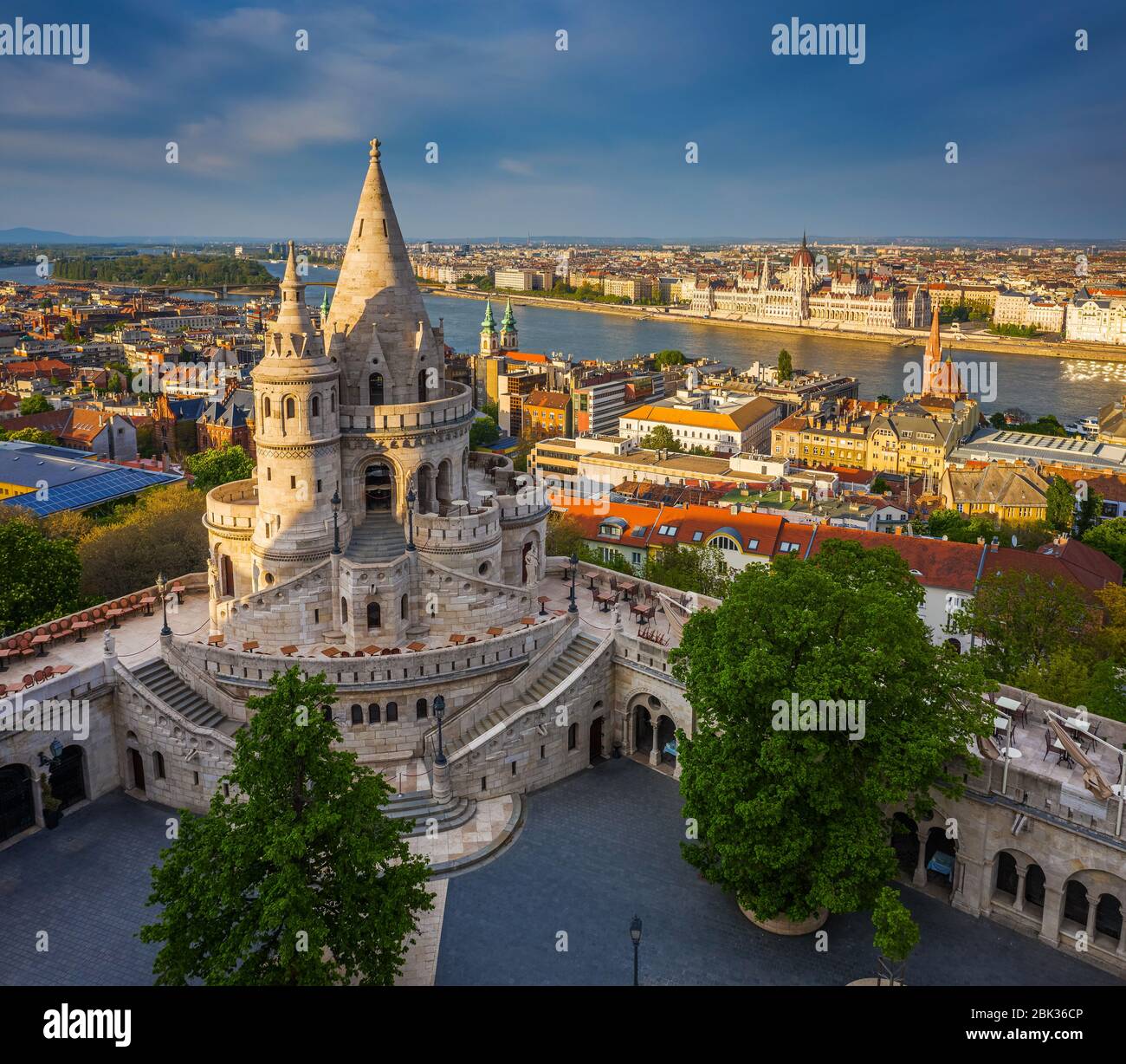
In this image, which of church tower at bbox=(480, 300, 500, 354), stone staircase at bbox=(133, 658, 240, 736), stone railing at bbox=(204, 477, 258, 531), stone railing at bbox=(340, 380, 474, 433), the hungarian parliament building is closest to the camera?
stone staircase at bbox=(133, 658, 240, 736)

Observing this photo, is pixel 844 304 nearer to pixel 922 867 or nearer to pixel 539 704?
pixel 539 704

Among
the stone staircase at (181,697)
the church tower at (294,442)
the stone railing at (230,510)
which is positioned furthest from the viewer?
the stone railing at (230,510)

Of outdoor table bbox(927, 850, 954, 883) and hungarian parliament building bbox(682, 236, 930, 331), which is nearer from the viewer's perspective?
outdoor table bbox(927, 850, 954, 883)

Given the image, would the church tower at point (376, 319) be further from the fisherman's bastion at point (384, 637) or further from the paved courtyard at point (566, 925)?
the paved courtyard at point (566, 925)

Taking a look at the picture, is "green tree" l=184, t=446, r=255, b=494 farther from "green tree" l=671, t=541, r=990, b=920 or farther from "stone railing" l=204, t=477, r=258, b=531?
"green tree" l=671, t=541, r=990, b=920

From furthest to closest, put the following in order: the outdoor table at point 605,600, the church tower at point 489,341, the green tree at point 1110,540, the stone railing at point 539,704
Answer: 1. the church tower at point 489,341
2. the green tree at point 1110,540
3. the outdoor table at point 605,600
4. the stone railing at point 539,704

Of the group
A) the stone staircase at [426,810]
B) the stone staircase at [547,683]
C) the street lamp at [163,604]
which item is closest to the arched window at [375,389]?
the street lamp at [163,604]

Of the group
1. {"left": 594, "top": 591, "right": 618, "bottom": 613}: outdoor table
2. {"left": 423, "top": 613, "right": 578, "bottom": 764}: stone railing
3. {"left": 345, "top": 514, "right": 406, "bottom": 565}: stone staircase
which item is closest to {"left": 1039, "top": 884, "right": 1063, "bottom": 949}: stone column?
{"left": 423, "top": 613, "right": 578, "bottom": 764}: stone railing
